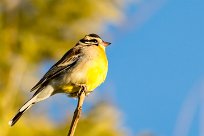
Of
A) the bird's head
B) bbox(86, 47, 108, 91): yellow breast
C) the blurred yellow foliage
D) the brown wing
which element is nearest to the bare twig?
bbox(86, 47, 108, 91): yellow breast

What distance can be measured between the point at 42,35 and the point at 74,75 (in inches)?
219

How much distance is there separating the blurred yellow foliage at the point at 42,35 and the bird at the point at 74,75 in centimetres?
467

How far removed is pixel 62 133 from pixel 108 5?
5.53 ft

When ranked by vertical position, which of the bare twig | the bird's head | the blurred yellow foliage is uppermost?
the blurred yellow foliage

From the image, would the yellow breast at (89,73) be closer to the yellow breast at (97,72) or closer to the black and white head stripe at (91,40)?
the yellow breast at (97,72)

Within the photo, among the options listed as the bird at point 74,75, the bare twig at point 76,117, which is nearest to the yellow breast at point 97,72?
the bird at point 74,75

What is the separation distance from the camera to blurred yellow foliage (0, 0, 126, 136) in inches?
416

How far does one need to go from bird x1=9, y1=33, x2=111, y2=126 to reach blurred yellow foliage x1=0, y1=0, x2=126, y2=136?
4667mm

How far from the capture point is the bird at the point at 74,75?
5520mm

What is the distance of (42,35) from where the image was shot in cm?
1114

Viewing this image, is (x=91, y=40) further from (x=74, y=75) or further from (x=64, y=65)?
(x=74, y=75)

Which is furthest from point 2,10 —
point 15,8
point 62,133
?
point 62,133

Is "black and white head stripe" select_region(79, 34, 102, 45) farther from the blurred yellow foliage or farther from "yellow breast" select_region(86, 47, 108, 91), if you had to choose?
the blurred yellow foliage

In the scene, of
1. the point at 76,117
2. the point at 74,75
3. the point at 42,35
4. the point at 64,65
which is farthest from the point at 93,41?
the point at 42,35
